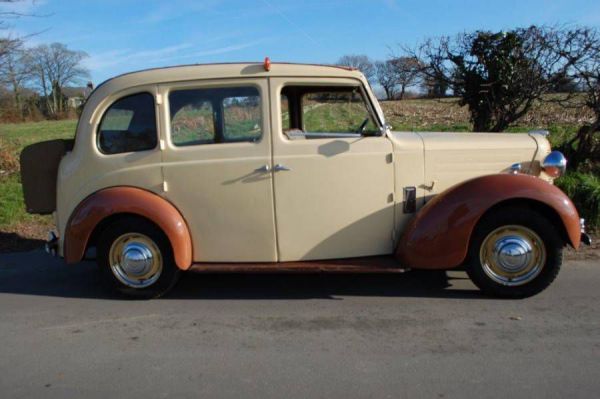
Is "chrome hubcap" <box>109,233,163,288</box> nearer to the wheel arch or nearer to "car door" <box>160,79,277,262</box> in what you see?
"car door" <box>160,79,277,262</box>

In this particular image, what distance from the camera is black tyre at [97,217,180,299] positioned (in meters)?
4.51

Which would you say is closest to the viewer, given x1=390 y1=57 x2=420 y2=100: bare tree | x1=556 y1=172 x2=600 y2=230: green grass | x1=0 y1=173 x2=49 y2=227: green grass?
x1=556 y1=172 x2=600 y2=230: green grass

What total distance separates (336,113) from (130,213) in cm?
207

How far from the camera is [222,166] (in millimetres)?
4402

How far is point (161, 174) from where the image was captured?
446 centimetres

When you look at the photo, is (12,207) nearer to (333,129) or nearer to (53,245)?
(53,245)

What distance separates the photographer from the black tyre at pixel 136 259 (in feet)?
14.8

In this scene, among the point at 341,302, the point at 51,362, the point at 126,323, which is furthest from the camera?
the point at 341,302

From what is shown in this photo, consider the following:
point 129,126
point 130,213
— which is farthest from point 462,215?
point 129,126

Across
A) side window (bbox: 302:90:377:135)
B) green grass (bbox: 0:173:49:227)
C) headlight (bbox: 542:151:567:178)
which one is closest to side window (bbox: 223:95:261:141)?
side window (bbox: 302:90:377:135)

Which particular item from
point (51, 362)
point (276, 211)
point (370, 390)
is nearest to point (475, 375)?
point (370, 390)

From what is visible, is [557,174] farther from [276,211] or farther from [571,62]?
[571,62]

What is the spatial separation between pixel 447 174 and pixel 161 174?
251 centimetres

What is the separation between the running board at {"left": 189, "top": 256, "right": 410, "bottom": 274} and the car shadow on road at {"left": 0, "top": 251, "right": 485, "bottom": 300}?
12.4 inches
